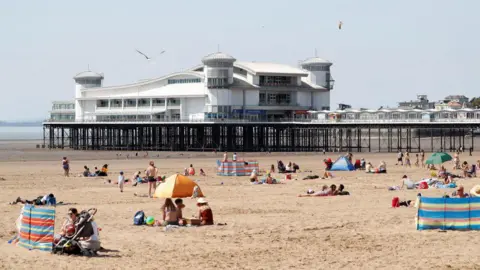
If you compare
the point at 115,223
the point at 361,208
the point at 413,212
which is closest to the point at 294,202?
the point at 361,208

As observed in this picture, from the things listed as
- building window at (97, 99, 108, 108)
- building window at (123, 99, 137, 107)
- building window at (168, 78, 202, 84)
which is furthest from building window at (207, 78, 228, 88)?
building window at (97, 99, 108, 108)

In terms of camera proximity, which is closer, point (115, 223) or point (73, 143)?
point (115, 223)

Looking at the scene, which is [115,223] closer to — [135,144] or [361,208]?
[361,208]

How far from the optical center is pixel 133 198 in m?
27.7

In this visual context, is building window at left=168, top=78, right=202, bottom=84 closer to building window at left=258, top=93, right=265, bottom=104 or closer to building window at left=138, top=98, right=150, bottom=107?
building window at left=138, top=98, right=150, bottom=107

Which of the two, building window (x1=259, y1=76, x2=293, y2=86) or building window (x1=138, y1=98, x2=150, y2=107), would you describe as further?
building window (x1=138, y1=98, x2=150, y2=107)

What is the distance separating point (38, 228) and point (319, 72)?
72350 millimetres

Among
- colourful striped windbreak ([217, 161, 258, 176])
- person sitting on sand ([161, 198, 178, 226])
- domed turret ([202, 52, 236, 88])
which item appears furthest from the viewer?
domed turret ([202, 52, 236, 88])

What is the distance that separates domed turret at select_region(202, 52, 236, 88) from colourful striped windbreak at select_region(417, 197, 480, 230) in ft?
202

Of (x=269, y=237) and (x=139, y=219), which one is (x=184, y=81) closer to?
(x=139, y=219)

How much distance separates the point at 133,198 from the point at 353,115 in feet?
166

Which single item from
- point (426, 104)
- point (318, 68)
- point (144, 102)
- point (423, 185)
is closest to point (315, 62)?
point (318, 68)

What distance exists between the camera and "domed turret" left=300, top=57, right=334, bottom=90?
8762 cm

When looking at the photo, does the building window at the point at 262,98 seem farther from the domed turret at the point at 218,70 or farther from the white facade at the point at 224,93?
the domed turret at the point at 218,70
